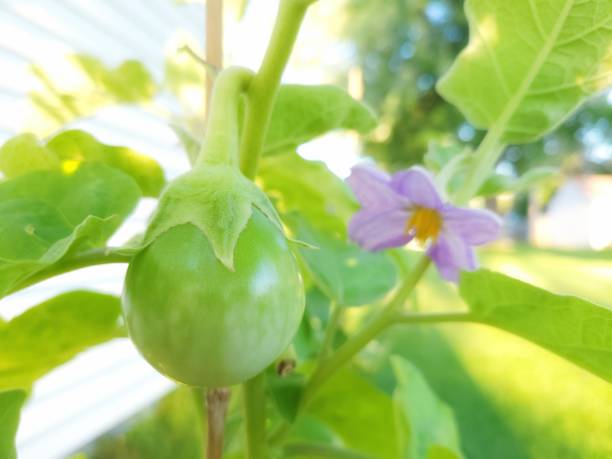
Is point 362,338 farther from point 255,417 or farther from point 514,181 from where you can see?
point 514,181

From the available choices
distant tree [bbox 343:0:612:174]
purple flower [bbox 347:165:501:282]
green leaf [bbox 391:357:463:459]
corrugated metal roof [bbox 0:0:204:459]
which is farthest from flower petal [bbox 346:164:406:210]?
distant tree [bbox 343:0:612:174]

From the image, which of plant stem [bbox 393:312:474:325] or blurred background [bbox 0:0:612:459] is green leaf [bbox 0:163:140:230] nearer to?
blurred background [bbox 0:0:612:459]

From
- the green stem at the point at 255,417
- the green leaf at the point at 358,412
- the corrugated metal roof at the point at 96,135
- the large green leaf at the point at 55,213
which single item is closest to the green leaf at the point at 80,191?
the large green leaf at the point at 55,213

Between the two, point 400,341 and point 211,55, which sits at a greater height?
point 211,55

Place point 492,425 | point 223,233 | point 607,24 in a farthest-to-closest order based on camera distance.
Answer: point 492,425 → point 607,24 → point 223,233

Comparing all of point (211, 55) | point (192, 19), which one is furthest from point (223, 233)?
point (192, 19)

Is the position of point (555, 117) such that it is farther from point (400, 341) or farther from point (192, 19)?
point (192, 19)

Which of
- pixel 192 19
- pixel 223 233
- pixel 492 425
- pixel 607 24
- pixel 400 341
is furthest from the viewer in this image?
pixel 192 19

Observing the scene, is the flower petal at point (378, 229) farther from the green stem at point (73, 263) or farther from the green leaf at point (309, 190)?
the green stem at point (73, 263)
